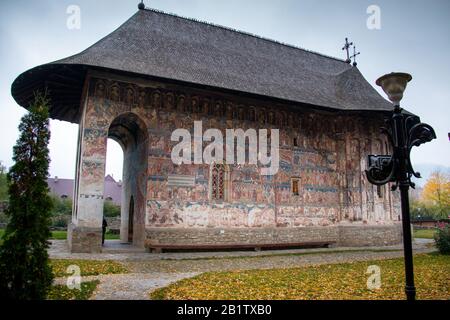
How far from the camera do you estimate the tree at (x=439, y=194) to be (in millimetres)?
43234

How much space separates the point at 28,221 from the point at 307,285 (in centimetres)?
484

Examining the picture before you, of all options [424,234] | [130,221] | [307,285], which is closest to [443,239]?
[307,285]

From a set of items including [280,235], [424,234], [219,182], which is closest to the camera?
[219,182]

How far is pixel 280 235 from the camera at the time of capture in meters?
14.3

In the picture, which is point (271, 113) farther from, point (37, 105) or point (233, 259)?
point (37, 105)

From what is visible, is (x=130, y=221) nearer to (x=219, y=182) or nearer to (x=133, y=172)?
(x=133, y=172)

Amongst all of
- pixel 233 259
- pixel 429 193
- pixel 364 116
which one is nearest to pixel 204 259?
pixel 233 259

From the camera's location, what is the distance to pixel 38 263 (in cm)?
470

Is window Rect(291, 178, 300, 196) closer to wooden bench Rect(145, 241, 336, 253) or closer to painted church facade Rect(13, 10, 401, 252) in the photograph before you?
painted church facade Rect(13, 10, 401, 252)

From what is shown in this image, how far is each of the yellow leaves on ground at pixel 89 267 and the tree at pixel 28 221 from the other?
2.74 metres

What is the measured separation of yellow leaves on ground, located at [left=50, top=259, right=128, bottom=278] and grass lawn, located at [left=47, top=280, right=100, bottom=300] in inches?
56.3

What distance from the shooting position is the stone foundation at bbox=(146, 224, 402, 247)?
12.3m

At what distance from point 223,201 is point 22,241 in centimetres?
925

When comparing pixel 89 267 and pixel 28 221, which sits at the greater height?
pixel 28 221
